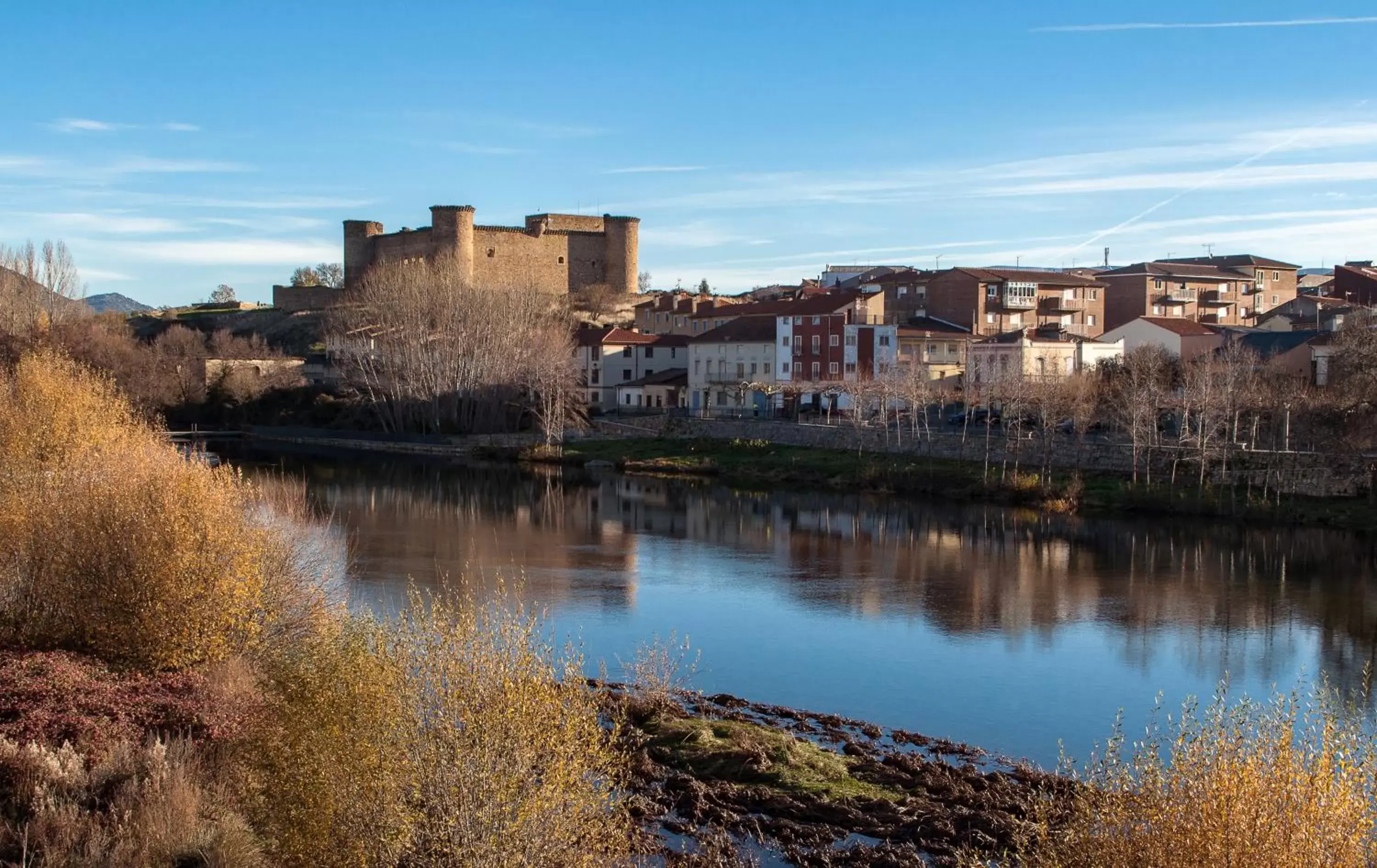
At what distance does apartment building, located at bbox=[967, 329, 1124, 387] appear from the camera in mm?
43094

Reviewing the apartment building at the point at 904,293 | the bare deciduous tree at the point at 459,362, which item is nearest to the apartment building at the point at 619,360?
the bare deciduous tree at the point at 459,362

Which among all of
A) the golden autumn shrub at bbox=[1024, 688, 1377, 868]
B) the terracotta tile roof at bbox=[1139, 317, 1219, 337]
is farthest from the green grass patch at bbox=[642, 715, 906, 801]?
the terracotta tile roof at bbox=[1139, 317, 1219, 337]

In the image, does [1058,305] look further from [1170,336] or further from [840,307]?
[840,307]

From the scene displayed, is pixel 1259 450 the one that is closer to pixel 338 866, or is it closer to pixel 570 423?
pixel 570 423

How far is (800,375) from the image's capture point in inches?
1939

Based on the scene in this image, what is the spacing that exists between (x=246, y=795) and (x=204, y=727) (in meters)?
1.29

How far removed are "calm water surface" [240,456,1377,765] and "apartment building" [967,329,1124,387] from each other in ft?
36.9

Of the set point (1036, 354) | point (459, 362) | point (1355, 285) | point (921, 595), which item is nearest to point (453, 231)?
point (459, 362)

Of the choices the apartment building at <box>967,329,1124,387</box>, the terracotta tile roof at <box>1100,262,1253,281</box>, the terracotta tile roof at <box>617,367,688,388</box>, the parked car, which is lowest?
the parked car

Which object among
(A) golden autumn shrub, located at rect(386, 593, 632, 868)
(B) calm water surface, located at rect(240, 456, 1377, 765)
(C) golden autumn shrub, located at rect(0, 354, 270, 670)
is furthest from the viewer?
(B) calm water surface, located at rect(240, 456, 1377, 765)

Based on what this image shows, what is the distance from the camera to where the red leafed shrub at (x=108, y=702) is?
10.4 metres

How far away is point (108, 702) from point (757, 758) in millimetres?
Result: 5921

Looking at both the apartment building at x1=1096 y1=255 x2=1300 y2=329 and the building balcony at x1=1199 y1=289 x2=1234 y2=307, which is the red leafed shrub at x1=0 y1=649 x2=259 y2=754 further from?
the building balcony at x1=1199 y1=289 x2=1234 y2=307

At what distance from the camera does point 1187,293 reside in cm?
6156
